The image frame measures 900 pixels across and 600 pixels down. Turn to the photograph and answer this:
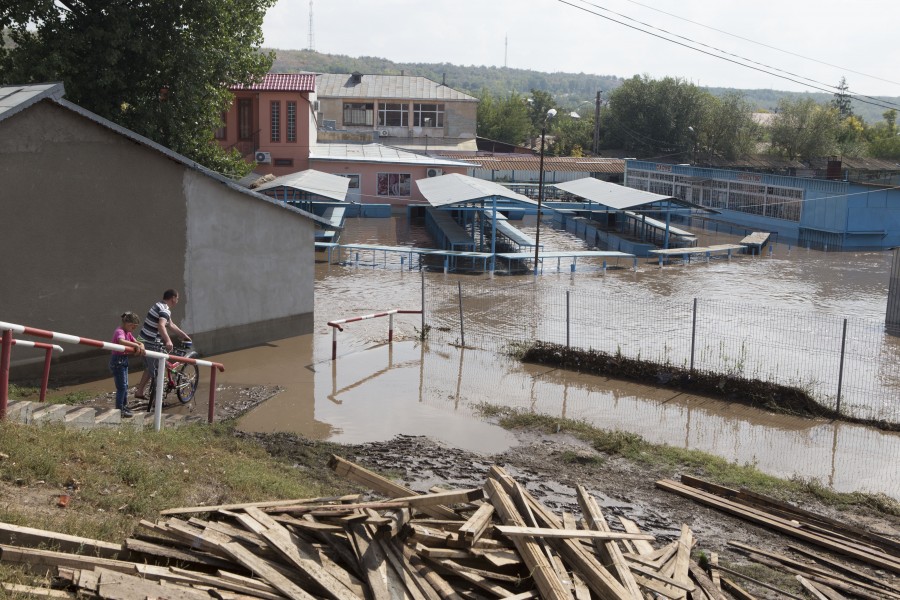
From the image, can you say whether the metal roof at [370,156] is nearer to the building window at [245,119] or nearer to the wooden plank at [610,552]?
the building window at [245,119]

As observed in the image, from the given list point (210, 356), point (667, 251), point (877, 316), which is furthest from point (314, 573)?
point (667, 251)

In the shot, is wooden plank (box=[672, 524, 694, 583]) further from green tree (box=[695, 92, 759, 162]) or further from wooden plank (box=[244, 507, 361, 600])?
green tree (box=[695, 92, 759, 162])

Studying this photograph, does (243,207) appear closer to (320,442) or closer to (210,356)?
(210,356)

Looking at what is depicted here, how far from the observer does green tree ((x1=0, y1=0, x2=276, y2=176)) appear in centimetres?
2120

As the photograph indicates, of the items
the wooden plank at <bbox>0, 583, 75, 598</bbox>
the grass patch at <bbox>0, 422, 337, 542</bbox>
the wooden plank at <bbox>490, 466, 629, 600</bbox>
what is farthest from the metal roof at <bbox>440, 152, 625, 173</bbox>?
the wooden plank at <bbox>0, 583, 75, 598</bbox>

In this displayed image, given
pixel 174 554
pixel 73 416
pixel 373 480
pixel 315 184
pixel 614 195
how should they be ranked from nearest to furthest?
pixel 174 554 → pixel 373 480 → pixel 73 416 → pixel 315 184 → pixel 614 195

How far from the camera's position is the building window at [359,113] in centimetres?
7144

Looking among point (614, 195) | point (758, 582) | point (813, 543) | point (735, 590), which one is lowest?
point (813, 543)

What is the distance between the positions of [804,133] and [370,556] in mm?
76843

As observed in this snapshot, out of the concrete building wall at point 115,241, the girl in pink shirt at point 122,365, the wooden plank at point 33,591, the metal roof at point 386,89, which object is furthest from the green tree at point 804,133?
the wooden plank at point 33,591

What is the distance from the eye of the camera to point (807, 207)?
42.5m

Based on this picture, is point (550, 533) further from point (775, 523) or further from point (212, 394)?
point (212, 394)

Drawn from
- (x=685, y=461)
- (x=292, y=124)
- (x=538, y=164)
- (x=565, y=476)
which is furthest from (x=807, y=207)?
(x=565, y=476)

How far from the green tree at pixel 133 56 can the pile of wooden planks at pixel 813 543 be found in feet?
54.5
